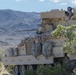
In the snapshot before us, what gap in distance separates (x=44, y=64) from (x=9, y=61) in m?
5.26

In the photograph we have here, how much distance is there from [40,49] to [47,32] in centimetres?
387

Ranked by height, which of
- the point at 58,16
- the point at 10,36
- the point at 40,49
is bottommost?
the point at 10,36

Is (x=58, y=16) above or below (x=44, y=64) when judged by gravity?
above

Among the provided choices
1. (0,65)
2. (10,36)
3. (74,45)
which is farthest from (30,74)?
(10,36)

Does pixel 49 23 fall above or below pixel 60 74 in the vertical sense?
above

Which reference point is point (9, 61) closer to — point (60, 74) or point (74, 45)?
point (60, 74)

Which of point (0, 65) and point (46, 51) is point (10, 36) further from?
point (46, 51)

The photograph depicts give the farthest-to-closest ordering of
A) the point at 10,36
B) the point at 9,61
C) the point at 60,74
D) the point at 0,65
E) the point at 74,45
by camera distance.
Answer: the point at 10,36, the point at 0,65, the point at 9,61, the point at 60,74, the point at 74,45

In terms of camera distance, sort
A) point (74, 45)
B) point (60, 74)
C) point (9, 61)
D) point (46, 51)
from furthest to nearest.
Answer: point (9, 61), point (46, 51), point (60, 74), point (74, 45)

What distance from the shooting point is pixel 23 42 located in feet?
198

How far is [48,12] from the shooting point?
6075cm

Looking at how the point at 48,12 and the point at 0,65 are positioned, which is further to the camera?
the point at 0,65

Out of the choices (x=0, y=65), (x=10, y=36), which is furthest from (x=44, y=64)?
(x=10, y=36)

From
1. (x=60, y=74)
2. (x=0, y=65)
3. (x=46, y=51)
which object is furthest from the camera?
(x=0, y=65)
